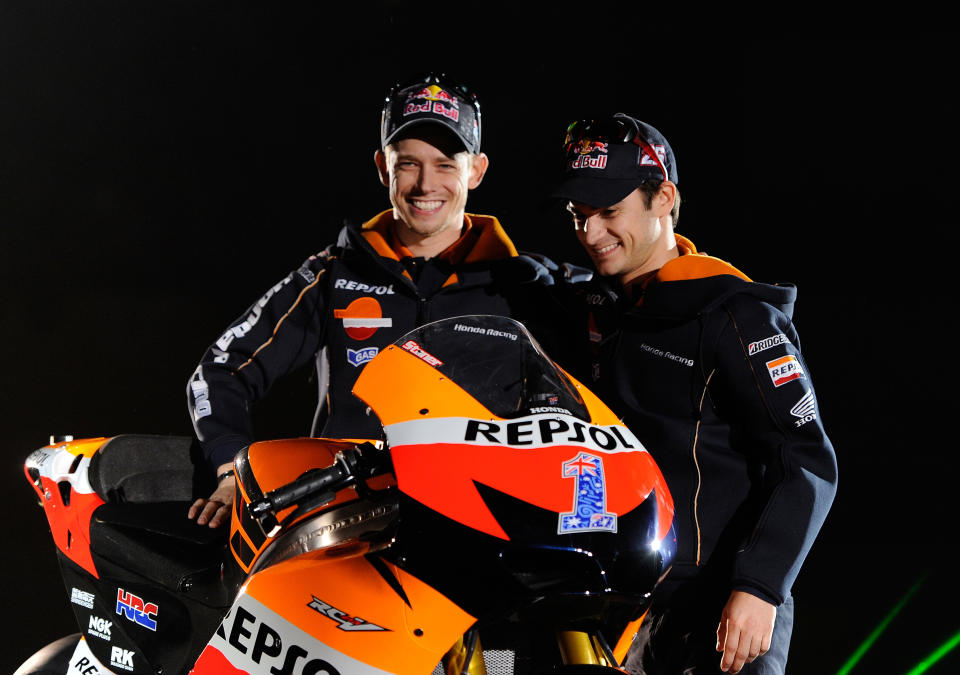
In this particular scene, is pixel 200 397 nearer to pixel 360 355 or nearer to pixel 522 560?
pixel 360 355

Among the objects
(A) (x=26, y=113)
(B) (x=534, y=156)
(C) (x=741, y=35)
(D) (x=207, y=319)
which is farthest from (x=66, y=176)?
(C) (x=741, y=35)

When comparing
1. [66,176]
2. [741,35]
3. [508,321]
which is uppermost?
[741,35]

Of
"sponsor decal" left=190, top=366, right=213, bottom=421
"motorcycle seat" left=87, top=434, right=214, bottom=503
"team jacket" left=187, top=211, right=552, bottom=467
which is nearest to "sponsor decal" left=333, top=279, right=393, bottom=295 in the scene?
"team jacket" left=187, top=211, right=552, bottom=467

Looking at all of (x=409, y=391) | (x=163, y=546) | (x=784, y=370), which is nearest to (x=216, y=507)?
(x=163, y=546)

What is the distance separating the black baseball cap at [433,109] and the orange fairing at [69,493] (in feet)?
2.92

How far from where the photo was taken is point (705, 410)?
138 cm

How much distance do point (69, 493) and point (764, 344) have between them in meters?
1.29

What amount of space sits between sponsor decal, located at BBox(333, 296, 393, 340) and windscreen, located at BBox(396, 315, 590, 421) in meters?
0.71

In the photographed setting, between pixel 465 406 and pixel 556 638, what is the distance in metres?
0.31

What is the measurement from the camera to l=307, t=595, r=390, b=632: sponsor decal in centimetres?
91

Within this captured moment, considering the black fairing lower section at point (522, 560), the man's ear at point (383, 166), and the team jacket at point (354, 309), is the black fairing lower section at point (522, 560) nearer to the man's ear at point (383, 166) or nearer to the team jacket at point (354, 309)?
the team jacket at point (354, 309)

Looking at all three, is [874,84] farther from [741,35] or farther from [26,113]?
[26,113]

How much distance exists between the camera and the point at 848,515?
261cm

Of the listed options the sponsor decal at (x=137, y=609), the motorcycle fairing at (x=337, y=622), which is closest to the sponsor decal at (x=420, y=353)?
the motorcycle fairing at (x=337, y=622)
